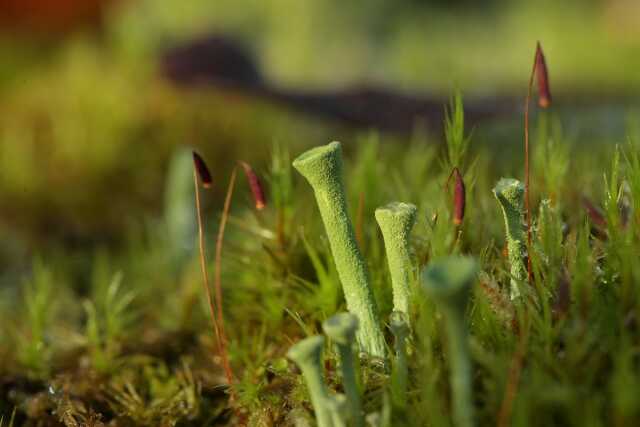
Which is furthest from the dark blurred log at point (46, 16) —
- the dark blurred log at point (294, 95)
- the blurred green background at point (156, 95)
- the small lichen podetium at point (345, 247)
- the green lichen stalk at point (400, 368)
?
the green lichen stalk at point (400, 368)

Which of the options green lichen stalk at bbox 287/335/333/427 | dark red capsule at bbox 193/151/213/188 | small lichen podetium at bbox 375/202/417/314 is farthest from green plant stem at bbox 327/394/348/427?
dark red capsule at bbox 193/151/213/188

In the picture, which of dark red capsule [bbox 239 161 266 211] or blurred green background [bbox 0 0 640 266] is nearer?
dark red capsule [bbox 239 161 266 211]

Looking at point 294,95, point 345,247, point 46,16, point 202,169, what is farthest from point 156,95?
point 345,247

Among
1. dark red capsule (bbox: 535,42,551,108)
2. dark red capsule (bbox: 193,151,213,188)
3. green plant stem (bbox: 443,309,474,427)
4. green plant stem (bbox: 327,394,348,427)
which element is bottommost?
green plant stem (bbox: 327,394,348,427)

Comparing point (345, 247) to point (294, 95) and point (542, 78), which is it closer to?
point (542, 78)

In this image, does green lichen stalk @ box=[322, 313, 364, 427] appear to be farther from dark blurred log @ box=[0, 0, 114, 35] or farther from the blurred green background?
dark blurred log @ box=[0, 0, 114, 35]

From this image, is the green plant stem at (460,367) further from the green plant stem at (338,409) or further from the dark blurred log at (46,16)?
the dark blurred log at (46,16)
